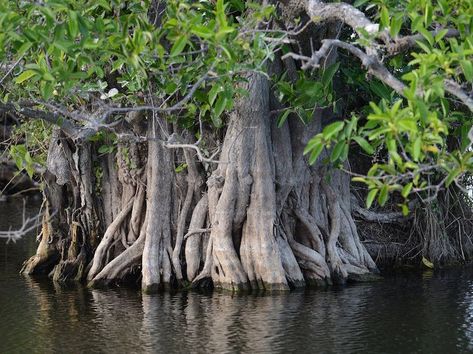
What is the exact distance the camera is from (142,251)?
13.2m

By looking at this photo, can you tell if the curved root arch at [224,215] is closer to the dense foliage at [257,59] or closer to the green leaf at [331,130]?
the dense foliage at [257,59]

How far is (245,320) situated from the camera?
10812mm

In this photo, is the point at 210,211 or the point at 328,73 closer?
the point at 328,73

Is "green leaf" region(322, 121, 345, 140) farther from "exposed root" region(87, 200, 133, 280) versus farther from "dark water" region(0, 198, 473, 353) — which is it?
"exposed root" region(87, 200, 133, 280)

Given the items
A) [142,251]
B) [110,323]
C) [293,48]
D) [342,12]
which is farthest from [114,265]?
[342,12]

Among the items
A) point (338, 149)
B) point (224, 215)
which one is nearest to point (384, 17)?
point (338, 149)

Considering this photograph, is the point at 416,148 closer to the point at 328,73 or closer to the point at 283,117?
the point at 328,73

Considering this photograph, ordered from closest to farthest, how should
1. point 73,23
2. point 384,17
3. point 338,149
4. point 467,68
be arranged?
point 467,68 → point 338,149 → point 73,23 → point 384,17

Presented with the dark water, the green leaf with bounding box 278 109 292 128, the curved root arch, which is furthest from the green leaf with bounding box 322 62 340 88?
the dark water

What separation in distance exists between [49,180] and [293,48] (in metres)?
4.35

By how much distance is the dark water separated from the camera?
976 cm

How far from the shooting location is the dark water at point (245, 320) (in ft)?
32.0

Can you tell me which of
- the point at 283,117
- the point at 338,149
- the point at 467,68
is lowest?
the point at 338,149

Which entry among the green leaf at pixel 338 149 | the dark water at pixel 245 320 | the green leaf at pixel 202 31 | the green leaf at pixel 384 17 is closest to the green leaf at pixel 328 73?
the dark water at pixel 245 320
